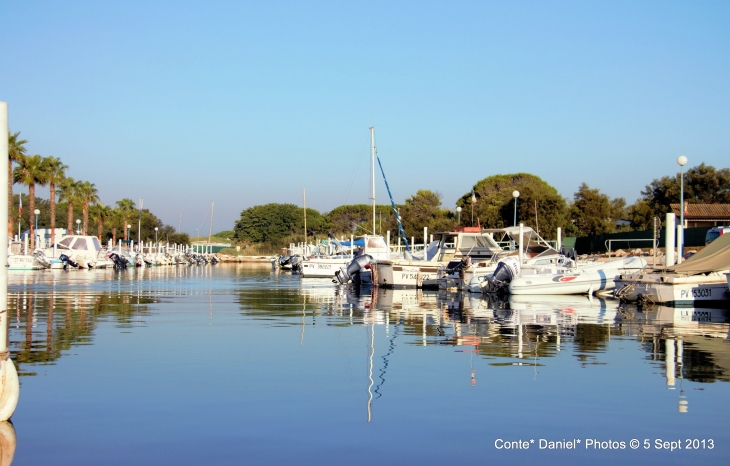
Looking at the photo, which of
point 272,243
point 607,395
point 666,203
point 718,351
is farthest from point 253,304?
point 272,243

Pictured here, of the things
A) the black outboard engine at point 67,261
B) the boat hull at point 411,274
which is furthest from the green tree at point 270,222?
the boat hull at point 411,274

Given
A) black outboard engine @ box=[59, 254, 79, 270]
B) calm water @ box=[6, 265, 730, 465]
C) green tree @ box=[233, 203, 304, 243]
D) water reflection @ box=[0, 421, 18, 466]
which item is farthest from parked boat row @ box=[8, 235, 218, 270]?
green tree @ box=[233, 203, 304, 243]

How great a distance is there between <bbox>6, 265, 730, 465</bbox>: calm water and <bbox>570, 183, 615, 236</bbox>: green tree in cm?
5234

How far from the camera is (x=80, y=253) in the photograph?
245 feet

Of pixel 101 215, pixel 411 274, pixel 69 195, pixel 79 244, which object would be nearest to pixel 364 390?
pixel 411 274

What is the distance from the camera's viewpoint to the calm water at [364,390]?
307 inches

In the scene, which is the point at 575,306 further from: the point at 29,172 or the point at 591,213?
the point at 29,172

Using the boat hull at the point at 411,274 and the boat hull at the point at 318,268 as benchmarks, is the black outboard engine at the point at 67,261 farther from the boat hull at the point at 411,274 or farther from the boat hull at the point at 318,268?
the boat hull at the point at 411,274

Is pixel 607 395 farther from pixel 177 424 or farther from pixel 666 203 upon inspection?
pixel 666 203

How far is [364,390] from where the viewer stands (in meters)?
10.7

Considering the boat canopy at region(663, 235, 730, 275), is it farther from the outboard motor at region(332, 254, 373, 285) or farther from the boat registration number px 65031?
the outboard motor at region(332, 254, 373, 285)

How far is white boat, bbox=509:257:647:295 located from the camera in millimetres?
30594

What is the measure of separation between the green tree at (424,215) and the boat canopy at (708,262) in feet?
181

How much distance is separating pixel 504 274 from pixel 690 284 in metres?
7.97
